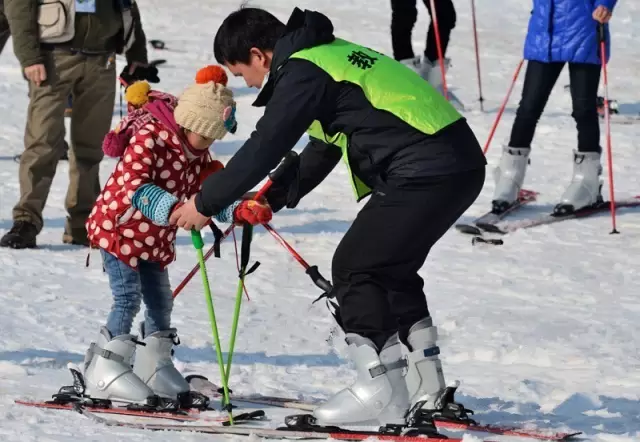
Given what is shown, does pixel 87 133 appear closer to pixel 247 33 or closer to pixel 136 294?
pixel 136 294

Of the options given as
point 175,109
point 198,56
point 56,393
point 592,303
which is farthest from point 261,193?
point 198,56

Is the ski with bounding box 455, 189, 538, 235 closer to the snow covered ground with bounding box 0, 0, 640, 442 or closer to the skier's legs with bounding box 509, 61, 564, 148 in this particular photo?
the snow covered ground with bounding box 0, 0, 640, 442

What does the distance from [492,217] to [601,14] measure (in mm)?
1571

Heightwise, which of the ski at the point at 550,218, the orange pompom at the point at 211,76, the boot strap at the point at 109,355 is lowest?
the ski at the point at 550,218

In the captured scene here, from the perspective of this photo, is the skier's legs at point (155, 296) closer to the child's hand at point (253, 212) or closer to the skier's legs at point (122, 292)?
the skier's legs at point (122, 292)

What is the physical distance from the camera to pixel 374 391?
422cm

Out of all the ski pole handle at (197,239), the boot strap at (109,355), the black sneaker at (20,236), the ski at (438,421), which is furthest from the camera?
the black sneaker at (20,236)

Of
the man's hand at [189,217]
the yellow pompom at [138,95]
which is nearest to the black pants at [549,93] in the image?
the yellow pompom at [138,95]

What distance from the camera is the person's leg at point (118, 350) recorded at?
4746 mm

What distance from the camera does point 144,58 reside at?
26.2 feet

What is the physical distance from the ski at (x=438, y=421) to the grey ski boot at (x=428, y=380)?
3 centimetres

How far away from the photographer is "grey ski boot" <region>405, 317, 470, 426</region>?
14.5 feet

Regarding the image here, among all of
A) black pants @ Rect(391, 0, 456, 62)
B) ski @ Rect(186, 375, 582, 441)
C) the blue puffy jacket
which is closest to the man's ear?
ski @ Rect(186, 375, 582, 441)

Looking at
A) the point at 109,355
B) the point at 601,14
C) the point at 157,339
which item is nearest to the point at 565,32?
the point at 601,14
